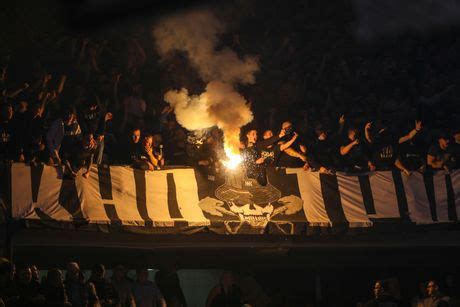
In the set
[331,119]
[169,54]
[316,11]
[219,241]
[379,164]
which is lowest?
[219,241]

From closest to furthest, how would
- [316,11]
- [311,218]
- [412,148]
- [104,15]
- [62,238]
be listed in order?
[104,15] < [62,238] < [311,218] < [412,148] < [316,11]

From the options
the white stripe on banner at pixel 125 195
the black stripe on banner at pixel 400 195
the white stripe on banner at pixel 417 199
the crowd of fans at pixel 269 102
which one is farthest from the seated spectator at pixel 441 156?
the white stripe on banner at pixel 125 195

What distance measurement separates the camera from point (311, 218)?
40.2ft

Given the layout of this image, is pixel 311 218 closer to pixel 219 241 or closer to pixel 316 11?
pixel 219 241

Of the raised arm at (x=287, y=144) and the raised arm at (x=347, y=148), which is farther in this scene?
the raised arm at (x=347, y=148)

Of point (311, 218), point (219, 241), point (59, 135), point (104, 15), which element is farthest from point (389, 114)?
point (104, 15)

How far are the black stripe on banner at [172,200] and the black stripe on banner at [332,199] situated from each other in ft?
7.99

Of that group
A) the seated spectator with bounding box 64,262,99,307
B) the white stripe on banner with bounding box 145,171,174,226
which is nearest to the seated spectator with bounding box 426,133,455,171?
the white stripe on banner with bounding box 145,171,174,226

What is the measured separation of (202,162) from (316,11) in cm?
627

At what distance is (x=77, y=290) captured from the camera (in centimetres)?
905

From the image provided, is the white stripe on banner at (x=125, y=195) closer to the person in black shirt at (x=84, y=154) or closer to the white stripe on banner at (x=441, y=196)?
the person in black shirt at (x=84, y=154)

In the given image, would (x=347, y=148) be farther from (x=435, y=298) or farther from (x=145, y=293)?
(x=145, y=293)

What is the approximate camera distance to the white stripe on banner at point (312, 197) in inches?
483

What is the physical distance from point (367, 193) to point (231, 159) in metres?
2.37
